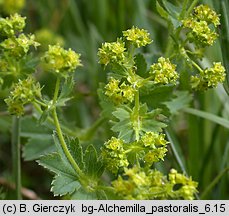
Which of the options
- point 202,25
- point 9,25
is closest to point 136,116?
point 202,25

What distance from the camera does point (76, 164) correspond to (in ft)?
5.27

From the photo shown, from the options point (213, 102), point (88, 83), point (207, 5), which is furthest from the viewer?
point (88, 83)

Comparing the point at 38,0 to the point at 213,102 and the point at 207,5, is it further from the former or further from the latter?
the point at 207,5

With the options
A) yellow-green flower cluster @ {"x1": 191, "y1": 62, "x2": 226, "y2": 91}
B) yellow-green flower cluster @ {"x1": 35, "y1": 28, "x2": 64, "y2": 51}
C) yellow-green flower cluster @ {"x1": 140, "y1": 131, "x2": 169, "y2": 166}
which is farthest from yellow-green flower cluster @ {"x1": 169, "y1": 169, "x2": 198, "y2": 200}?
yellow-green flower cluster @ {"x1": 35, "y1": 28, "x2": 64, "y2": 51}

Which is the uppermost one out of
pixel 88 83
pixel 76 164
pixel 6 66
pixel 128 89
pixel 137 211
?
pixel 88 83

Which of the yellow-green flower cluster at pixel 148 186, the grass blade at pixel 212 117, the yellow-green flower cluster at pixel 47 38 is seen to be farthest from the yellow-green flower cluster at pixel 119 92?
the yellow-green flower cluster at pixel 47 38

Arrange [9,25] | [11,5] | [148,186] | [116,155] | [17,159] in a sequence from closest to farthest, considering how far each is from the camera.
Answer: [148,186], [116,155], [9,25], [17,159], [11,5]

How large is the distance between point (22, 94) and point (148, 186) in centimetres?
46

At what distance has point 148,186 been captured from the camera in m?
1.42

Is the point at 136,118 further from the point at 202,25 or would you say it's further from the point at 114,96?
the point at 202,25

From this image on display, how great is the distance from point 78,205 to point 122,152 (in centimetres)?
22

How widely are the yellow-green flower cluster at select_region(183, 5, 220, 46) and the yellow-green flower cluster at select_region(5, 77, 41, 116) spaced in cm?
52

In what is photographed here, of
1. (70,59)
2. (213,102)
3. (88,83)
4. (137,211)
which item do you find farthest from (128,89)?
(88,83)

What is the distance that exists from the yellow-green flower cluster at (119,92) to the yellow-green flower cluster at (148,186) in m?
0.25
